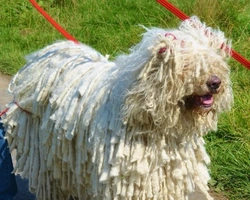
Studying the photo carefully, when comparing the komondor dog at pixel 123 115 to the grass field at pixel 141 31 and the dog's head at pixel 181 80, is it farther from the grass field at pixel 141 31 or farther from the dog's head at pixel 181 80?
the grass field at pixel 141 31

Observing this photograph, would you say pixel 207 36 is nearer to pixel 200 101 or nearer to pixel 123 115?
pixel 200 101

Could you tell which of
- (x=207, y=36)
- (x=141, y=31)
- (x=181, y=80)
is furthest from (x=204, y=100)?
(x=141, y=31)

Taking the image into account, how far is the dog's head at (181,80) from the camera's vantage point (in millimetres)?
3090

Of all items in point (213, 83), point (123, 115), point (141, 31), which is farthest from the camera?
point (141, 31)

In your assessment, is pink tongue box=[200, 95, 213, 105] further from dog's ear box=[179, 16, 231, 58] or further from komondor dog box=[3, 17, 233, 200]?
dog's ear box=[179, 16, 231, 58]

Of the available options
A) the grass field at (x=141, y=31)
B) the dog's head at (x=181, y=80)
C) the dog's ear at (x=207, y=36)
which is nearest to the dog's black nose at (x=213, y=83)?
the dog's head at (x=181, y=80)

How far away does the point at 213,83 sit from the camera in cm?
307

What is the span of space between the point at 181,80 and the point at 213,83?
0.14 metres

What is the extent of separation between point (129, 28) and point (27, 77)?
3479 millimetres

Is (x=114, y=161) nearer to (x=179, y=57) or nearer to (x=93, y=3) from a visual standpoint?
(x=179, y=57)

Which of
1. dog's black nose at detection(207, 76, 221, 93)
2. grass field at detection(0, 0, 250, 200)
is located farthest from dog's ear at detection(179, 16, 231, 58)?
grass field at detection(0, 0, 250, 200)

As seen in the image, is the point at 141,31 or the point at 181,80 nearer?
the point at 181,80

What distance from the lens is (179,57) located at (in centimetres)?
310

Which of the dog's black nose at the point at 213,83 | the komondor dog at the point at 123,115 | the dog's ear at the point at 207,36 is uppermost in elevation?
the dog's ear at the point at 207,36
